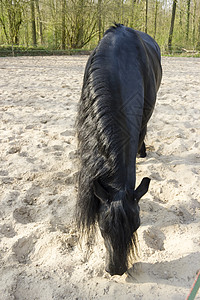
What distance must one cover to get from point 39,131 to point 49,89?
2579 mm

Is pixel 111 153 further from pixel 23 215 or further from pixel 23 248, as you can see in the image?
pixel 23 215

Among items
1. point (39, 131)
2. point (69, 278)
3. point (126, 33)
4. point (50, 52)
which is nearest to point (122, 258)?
point (69, 278)

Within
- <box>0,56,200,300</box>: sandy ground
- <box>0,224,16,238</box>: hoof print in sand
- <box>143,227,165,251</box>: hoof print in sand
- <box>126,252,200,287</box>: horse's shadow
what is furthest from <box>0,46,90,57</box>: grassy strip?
<box>126,252,200,287</box>: horse's shadow

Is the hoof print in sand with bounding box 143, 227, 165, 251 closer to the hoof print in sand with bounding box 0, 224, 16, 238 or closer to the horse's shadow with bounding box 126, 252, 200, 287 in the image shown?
the horse's shadow with bounding box 126, 252, 200, 287

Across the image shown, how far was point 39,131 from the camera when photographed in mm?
3777

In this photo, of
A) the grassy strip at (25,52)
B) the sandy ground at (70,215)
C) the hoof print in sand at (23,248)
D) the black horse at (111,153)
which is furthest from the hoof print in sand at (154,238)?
the grassy strip at (25,52)

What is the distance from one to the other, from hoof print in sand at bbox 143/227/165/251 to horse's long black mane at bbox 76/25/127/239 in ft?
2.15

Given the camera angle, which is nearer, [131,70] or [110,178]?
[110,178]

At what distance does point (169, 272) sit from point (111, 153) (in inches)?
37.8

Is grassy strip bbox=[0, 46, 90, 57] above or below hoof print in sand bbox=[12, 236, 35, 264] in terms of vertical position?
above

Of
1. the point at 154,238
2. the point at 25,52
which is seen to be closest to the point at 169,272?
the point at 154,238

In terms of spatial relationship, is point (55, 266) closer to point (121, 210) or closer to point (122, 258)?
point (122, 258)

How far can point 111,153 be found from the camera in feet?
4.64

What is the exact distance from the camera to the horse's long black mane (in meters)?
1.42
